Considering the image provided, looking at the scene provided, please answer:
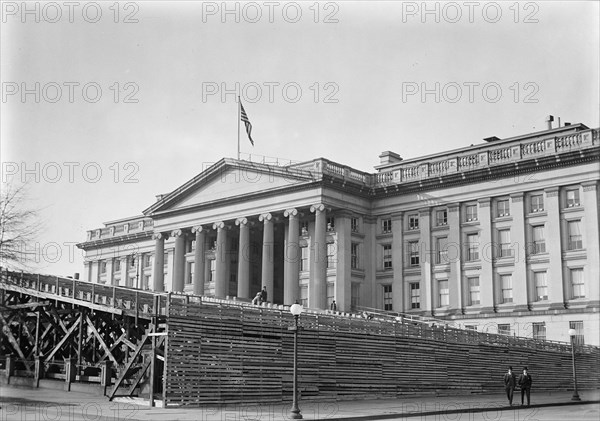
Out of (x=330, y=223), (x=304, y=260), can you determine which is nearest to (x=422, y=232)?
(x=330, y=223)

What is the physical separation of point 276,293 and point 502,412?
169ft

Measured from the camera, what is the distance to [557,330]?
199 ft

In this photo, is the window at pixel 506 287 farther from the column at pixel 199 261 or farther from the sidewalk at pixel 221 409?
the column at pixel 199 261

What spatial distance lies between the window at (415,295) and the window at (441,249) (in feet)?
10.5

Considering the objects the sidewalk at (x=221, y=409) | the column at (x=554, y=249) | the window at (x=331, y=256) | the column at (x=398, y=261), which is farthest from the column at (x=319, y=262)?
the sidewalk at (x=221, y=409)

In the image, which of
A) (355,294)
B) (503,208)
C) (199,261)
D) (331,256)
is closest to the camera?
(503,208)

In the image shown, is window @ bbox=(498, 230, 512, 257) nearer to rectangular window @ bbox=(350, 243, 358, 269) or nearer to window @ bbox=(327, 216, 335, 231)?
rectangular window @ bbox=(350, 243, 358, 269)

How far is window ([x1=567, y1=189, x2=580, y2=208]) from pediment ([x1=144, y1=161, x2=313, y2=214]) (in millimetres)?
21739

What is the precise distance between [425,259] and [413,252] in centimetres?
176

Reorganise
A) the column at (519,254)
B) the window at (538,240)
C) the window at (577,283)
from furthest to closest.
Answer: the column at (519,254) → the window at (538,240) → the window at (577,283)

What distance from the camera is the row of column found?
69938mm

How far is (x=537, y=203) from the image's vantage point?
6488cm

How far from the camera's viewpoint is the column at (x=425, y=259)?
69438 mm

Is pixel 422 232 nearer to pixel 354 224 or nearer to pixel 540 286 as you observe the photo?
pixel 354 224
